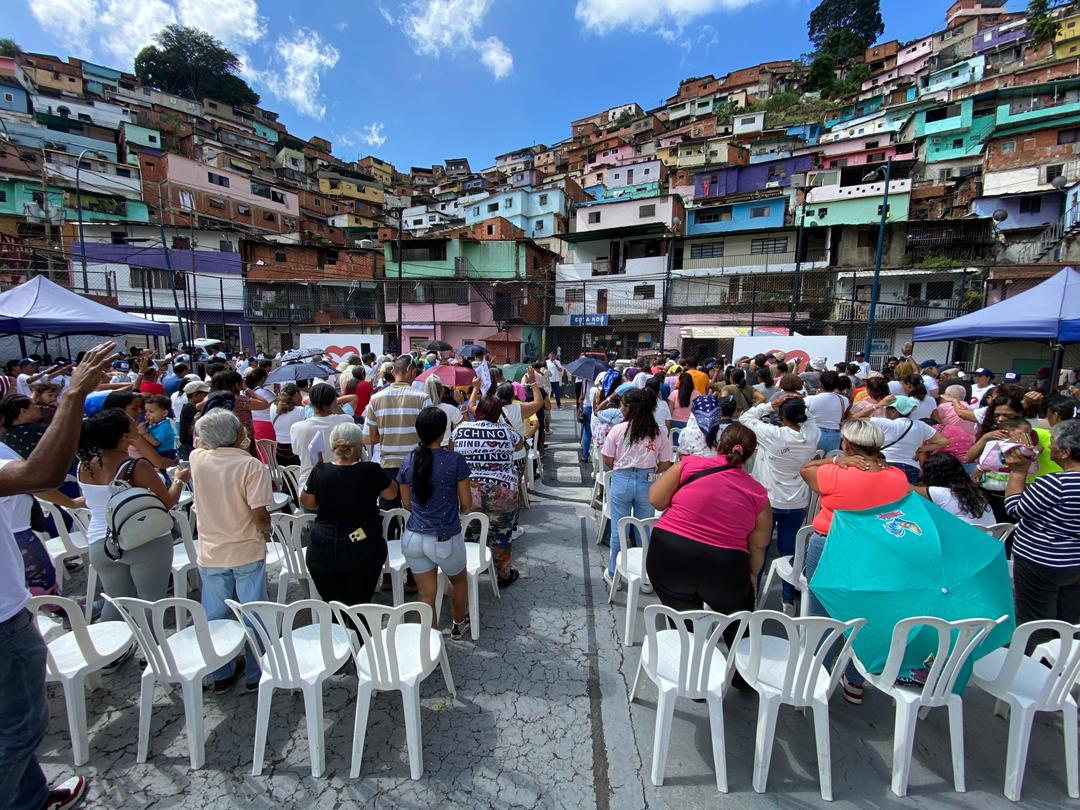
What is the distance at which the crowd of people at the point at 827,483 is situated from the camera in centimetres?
266

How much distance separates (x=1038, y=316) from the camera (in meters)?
6.45

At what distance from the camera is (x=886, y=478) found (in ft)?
8.73

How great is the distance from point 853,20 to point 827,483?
291ft

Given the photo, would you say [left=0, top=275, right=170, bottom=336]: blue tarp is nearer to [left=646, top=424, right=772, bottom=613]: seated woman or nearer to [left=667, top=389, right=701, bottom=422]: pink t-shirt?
[left=667, top=389, right=701, bottom=422]: pink t-shirt

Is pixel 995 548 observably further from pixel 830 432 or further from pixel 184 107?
pixel 184 107

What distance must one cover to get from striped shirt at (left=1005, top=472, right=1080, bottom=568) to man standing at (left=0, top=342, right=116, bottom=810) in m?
4.60

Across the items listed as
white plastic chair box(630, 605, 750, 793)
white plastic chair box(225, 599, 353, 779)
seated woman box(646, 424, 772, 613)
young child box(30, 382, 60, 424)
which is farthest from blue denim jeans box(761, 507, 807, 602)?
young child box(30, 382, 60, 424)

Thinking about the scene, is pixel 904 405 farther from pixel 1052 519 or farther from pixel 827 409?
pixel 1052 519

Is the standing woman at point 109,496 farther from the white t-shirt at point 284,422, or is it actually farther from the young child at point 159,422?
the white t-shirt at point 284,422

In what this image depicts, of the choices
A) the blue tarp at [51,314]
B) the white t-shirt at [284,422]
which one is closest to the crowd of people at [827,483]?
the white t-shirt at [284,422]

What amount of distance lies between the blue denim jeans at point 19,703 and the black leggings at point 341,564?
118 cm

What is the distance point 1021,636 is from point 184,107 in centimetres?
7465

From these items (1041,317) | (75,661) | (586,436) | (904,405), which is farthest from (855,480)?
(1041,317)

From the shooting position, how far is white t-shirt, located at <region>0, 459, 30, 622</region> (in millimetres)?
1766
